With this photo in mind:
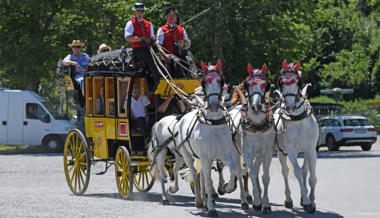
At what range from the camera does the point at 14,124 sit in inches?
1608

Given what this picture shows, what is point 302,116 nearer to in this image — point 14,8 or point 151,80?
point 151,80

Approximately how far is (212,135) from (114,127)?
4.05 metres

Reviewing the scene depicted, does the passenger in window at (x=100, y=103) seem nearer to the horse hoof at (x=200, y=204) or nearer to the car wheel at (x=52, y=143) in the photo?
the horse hoof at (x=200, y=204)

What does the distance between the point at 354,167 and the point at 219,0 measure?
12568mm

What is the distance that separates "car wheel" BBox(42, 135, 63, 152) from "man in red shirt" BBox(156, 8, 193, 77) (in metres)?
23.6

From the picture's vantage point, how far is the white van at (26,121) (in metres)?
40.7

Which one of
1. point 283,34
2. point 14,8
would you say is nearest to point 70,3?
point 14,8

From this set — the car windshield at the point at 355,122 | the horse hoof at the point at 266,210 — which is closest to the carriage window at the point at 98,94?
the horse hoof at the point at 266,210

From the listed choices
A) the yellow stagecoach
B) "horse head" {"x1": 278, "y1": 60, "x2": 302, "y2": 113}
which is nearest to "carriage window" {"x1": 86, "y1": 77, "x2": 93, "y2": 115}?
the yellow stagecoach

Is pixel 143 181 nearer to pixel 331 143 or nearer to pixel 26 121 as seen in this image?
pixel 26 121

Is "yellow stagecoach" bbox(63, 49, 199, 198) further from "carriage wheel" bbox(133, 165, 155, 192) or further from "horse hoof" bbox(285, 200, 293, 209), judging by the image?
"horse hoof" bbox(285, 200, 293, 209)

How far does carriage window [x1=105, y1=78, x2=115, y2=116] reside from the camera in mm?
18984

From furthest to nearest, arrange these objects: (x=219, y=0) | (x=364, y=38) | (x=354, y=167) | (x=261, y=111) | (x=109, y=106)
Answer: (x=364, y=38) < (x=219, y=0) < (x=354, y=167) < (x=109, y=106) < (x=261, y=111)

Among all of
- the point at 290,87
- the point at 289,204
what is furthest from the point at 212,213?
the point at 290,87
